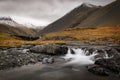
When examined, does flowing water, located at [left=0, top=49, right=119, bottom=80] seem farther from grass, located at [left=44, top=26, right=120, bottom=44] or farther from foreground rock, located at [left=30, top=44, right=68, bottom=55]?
grass, located at [left=44, top=26, right=120, bottom=44]

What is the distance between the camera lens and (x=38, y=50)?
2061 inches

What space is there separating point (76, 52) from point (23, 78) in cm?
2697

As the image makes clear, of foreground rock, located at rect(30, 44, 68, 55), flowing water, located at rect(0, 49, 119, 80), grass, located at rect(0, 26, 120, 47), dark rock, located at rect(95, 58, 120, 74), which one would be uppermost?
grass, located at rect(0, 26, 120, 47)

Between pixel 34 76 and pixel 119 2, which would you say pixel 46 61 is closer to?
pixel 34 76

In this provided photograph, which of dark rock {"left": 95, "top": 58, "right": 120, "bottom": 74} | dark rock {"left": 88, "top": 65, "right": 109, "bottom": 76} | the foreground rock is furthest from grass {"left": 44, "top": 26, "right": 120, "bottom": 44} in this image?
dark rock {"left": 88, "top": 65, "right": 109, "bottom": 76}

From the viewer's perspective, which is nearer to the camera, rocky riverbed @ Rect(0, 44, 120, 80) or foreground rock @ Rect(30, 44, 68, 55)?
rocky riverbed @ Rect(0, 44, 120, 80)

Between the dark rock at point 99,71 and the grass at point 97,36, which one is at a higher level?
the grass at point 97,36

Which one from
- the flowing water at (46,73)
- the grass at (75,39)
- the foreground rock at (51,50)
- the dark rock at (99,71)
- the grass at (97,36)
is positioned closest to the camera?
the flowing water at (46,73)

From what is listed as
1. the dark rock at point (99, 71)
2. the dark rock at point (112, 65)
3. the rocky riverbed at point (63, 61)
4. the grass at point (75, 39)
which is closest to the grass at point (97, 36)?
the grass at point (75, 39)

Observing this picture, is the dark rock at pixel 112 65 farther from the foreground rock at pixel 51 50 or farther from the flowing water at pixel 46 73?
the foreground rock at pixel 51 50

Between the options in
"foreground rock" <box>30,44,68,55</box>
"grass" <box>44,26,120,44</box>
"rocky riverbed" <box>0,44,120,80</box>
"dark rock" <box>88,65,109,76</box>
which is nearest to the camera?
"dark rock" <box>88,65,109,76</box>

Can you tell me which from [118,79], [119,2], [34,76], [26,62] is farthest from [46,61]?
[119,2]

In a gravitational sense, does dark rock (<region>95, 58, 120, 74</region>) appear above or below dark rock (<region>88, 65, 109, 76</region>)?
above

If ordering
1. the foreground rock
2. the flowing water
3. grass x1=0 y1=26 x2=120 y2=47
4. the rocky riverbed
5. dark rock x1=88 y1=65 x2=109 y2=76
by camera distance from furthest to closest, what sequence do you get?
Result: 1. grass x1=0 y1=26 x2=120 y2=47
2. the foreground rock
3. the rocky riverbed
4. dark rock x1=88 y1=65 x2=109 y2=76
5. the flowing water
